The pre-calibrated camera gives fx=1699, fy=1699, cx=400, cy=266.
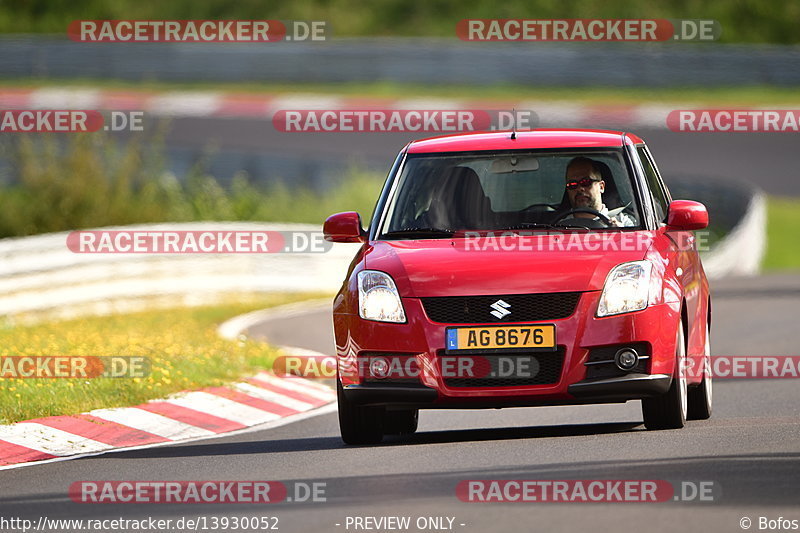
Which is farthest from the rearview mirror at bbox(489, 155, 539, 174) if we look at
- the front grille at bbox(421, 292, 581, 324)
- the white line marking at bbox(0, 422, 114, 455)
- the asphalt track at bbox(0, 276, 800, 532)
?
the white line marking at bbox(0, 422, 114, 455)

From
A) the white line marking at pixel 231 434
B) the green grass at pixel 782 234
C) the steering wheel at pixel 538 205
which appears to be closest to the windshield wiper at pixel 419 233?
the steering wheel at pixel 538 205

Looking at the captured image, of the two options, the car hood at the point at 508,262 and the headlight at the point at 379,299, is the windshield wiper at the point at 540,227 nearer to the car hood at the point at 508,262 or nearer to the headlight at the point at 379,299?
the car hood at the point at 508,262

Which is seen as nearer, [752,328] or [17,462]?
[17,462]

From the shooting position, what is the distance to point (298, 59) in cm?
4025

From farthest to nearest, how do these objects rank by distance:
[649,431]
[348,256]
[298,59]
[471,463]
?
[298,59] → [348,256] → [649,431] → [471,463]

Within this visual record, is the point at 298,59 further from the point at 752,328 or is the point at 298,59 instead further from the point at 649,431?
the point at 649,431

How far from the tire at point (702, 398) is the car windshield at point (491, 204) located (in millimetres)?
1183

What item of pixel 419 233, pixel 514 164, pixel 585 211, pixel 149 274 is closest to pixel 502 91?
pixel 149 274

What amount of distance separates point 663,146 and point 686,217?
2431cm

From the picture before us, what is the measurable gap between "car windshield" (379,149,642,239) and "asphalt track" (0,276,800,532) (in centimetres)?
127

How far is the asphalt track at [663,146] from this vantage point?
32469 millimetres

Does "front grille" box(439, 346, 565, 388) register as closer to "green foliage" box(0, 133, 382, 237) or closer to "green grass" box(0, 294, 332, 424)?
"green grass" box(0, 294, 332, 424)

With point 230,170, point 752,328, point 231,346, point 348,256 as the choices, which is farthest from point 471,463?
point 230,170

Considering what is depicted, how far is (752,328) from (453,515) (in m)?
11.3
